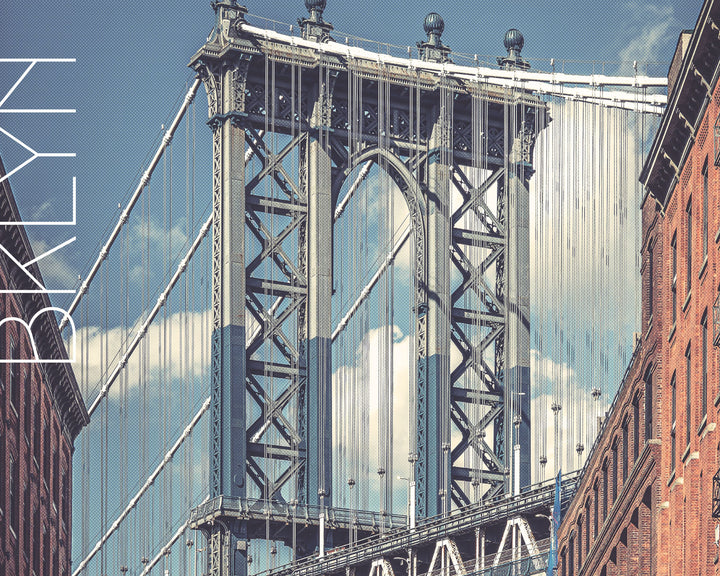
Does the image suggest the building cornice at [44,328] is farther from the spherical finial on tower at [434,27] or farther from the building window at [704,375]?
the spherical finial on tower at [434,27]

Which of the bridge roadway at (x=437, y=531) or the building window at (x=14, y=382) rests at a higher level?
the building window at (x=14, y=382)

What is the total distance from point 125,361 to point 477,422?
21.1 metres

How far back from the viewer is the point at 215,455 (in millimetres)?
126562

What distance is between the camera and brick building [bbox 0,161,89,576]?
3649 inches

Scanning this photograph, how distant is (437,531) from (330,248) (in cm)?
1928

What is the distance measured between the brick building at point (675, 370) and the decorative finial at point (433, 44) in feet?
192

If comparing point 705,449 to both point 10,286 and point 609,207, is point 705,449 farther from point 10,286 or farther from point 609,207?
point 609,207

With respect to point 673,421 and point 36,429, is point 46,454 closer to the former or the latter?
point 36,429

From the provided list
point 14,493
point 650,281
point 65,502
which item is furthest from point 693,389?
point 65,502

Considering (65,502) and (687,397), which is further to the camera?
(65,502)

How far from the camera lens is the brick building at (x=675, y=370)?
64375 mm

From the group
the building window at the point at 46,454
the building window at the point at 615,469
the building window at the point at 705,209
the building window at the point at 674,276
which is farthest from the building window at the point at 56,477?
the building window at the point at 705,209

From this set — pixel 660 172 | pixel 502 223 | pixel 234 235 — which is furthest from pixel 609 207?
pixel 660 172

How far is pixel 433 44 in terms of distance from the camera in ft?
470
